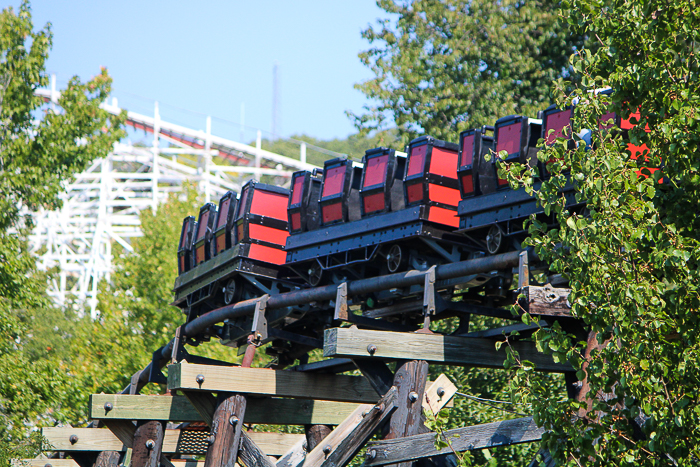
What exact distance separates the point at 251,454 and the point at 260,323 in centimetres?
176

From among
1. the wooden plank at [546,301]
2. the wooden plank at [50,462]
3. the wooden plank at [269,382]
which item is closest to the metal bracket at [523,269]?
the wooden plank at [546,301]

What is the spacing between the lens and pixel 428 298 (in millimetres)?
8273

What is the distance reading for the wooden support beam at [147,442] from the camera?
36.2 ft

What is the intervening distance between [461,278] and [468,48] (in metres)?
14.0

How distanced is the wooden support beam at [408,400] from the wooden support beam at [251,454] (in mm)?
1897

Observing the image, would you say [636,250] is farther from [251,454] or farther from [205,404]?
[205,404]

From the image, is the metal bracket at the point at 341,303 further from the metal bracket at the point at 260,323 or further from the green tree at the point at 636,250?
the green tree at the point at 636,250

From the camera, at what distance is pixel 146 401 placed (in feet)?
35.0

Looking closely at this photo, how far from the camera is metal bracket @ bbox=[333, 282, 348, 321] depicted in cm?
888

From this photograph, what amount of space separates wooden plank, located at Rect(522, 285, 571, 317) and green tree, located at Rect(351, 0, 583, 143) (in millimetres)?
14611

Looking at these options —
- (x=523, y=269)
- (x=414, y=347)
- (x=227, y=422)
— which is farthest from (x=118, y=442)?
(x=523, y=269)

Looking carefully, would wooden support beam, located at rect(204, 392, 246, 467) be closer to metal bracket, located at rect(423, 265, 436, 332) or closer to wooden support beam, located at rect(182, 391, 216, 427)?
wooden support beam, located at rect(182, 391, 216, 427)

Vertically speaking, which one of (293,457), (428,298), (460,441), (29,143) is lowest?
(460,441)

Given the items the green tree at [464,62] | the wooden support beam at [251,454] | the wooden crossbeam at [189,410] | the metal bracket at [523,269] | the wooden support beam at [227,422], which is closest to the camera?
the metal bracket at [523,269]
